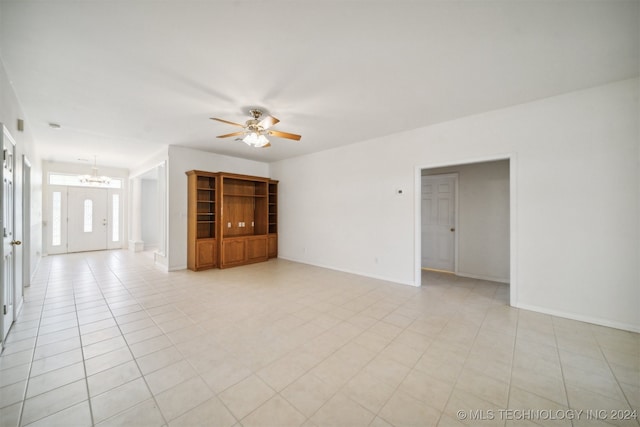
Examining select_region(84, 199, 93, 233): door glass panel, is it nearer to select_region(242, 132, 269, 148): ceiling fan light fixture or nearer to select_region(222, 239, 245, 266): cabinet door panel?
Result: select_region(222, 239, 245, 266): cabinet door panel

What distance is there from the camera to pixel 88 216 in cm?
793

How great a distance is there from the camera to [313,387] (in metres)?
1.89

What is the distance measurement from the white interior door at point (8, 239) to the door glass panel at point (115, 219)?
642 centimetres

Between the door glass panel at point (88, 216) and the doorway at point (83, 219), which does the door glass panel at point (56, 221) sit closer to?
the doorway at point (83, 219)

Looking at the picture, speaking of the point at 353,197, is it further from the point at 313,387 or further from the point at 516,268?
the point at 313,387

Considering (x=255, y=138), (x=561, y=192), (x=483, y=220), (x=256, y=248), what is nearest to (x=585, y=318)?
(x=561, y=192)

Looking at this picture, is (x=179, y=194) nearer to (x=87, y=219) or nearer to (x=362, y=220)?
(x=362, y=220)

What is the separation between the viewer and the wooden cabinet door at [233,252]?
586cm

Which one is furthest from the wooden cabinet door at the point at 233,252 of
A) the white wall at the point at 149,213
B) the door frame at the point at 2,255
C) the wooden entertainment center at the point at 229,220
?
the white wall at the point at 149,213

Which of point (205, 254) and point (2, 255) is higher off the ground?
point (2, 255)

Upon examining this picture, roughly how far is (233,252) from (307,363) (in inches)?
171

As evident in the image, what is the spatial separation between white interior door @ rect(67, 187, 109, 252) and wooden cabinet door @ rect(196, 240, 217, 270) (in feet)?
16.9

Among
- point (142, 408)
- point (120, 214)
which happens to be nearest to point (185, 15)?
point (142, 408)

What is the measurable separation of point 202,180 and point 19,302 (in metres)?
3.54
